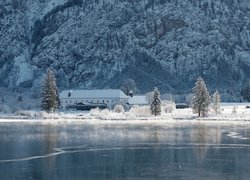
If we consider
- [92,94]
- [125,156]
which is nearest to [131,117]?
[92,94]

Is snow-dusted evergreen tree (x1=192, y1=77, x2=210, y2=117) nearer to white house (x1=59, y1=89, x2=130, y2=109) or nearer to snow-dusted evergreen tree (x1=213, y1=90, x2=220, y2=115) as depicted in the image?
snow-dusted evergreen tree (x1=213, y1=90, x2=220, y2=115)

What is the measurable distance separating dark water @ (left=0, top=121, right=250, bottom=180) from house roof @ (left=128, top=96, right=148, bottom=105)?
102 meters

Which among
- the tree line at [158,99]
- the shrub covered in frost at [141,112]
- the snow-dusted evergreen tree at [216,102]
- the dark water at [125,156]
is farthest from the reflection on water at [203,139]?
the snow-dusted evergreen tree at [216,102]

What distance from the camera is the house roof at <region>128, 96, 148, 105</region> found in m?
178

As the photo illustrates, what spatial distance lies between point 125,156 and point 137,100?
12827cm

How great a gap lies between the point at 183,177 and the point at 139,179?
2.94 meters

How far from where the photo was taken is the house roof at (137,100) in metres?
178

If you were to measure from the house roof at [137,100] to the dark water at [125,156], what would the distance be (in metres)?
102

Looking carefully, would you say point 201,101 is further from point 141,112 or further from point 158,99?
point 141,112

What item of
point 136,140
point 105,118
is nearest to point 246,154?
point 136,140

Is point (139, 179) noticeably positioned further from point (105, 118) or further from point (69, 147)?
point (105, 118)

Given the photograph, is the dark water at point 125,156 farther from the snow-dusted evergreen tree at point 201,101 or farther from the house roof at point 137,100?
the house roof at point 137,100

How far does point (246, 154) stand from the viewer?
53906mm

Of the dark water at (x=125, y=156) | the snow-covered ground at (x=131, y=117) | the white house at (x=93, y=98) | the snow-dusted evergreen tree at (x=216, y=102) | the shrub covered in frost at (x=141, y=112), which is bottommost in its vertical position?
the dark water at (x=125, y=156)
